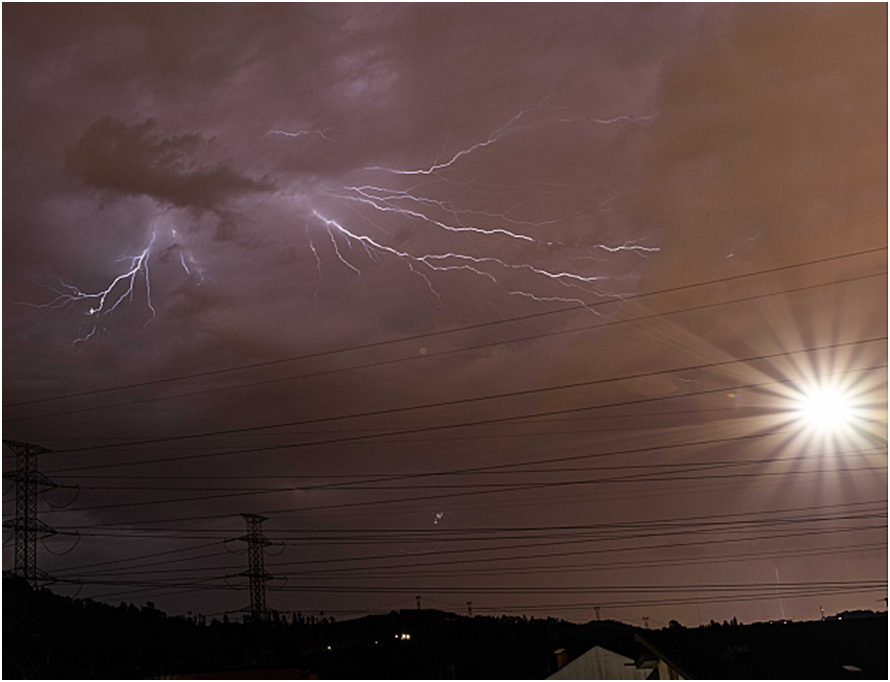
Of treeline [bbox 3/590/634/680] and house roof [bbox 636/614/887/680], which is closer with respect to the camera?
house roof [bbox 636/614/887/680]

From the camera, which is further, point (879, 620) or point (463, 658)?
→ point (463, 658)

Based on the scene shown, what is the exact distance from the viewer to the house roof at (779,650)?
24.1 metres

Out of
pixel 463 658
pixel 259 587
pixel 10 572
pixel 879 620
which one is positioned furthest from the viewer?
pixel 463 658

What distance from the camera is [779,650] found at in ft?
85.8

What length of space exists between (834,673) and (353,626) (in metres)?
92.1

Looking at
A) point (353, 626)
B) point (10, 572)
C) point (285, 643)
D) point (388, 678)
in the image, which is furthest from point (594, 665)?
point (353, 626)

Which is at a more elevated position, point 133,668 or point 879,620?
point 879,620

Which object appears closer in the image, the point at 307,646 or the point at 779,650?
the point at 779,650

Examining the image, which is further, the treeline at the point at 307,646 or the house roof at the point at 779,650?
the treeline at the point at 307,646

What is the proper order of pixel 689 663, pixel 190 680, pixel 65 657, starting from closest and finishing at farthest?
pixel 689 663
pixel 190 680
pixel 65 657

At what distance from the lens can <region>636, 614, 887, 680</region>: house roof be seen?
24.1 m

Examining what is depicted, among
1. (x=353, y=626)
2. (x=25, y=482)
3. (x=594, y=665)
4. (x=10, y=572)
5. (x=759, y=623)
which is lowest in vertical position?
(x=353, y=626)

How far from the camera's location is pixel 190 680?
40.6 m

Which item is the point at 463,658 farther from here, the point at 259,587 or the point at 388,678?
the point at 259,587
